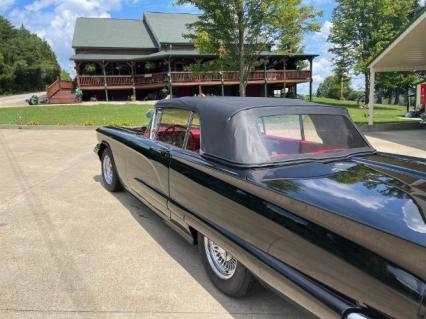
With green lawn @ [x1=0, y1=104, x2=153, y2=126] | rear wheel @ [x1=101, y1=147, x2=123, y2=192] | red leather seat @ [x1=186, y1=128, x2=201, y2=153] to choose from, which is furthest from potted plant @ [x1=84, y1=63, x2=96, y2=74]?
red leather seat @ [x1=186, y1=128, x2=201, y2=153]

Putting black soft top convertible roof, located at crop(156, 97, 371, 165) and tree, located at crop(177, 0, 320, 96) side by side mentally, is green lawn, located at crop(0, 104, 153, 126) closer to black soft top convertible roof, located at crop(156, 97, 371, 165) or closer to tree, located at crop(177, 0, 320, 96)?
tree, located at crop(177, 0, 320, 96)

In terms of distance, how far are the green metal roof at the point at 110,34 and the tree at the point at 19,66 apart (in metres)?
36.6

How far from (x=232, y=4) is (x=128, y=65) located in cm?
2059

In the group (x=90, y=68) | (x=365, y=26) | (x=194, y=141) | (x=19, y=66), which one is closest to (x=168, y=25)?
(x=90, y=68)

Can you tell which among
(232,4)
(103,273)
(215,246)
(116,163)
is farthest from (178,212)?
(232,4)

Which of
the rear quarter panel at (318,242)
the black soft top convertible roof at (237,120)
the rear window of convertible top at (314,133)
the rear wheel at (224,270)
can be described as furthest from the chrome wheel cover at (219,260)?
the rear window of convertible top at (314,133)

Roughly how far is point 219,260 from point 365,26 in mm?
36278

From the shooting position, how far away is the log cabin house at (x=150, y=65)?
32.3m

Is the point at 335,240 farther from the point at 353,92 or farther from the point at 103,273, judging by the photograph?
the point at 353,92

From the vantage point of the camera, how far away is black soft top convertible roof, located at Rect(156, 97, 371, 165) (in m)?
3.01

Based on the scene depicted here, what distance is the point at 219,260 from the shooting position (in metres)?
3.15

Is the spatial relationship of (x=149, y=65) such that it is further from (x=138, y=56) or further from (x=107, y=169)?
(x=107, y=169)

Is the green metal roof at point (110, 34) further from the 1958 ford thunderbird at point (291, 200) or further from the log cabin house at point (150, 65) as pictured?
the 1958 ford thunderbird at point (291, 200)

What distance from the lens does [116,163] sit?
5.46 m
